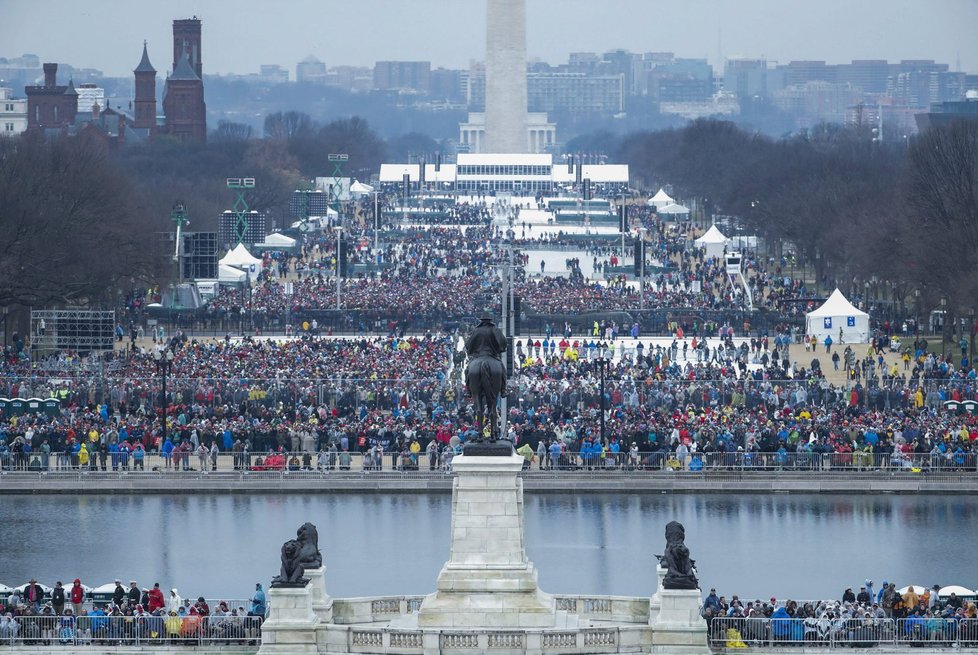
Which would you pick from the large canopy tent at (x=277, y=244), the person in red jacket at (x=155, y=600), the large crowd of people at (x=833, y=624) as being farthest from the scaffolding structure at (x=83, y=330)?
the large canopy tent at (x=277, y=244)

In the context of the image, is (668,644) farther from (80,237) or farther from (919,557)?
(80,237)

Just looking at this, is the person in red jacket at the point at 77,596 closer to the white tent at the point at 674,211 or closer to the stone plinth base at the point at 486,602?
the stone plinth base at the point at 486,602

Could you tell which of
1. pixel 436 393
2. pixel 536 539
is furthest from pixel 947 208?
pixel 536 539

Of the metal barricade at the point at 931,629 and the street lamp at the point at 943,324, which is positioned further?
the street lamp at the point at 943,324

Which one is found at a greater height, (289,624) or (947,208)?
(947,208)

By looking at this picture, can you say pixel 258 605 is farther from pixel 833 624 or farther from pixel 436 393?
pixel 436 393
